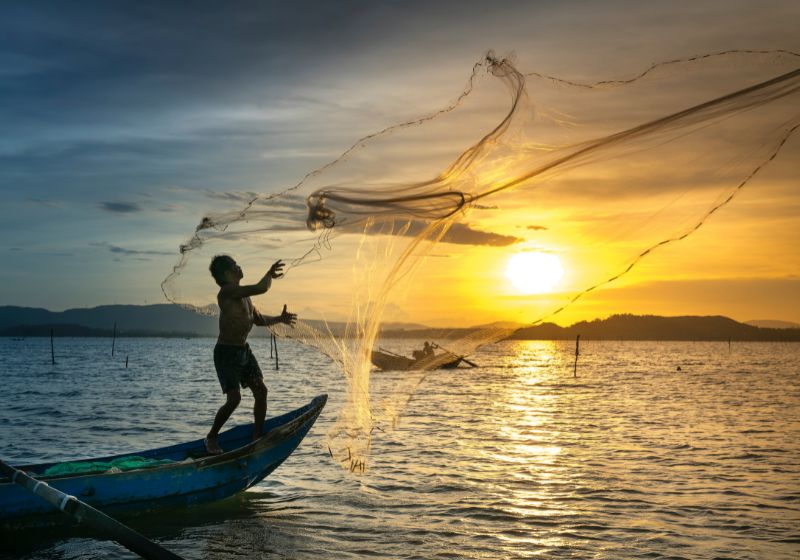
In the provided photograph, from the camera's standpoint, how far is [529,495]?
1282cm

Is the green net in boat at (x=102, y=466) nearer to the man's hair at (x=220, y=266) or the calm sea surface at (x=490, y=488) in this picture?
the calm sea surface at (x=490, y=488)

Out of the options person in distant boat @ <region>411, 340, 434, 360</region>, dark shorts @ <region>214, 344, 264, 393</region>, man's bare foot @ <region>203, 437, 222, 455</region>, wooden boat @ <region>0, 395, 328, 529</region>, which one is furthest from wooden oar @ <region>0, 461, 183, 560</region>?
person in distant boat @ <region>411, 340, 434, 360</region>

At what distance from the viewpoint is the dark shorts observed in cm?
997

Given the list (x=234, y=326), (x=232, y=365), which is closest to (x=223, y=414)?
(x=232, y=365)

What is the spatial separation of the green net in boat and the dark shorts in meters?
1.39

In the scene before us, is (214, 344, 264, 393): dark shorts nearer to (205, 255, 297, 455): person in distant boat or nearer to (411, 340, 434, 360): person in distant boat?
(205, 255, 297, 455): person in distant boat

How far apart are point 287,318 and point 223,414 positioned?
1.58m

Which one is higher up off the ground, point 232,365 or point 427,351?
point 427,351

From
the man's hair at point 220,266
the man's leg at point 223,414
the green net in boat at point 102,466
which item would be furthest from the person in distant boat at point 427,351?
the green net in boat at point 102,466

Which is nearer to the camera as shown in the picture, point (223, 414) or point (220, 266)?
point (220, 266)

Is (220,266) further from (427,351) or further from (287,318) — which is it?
(427,351)

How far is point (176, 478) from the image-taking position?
1020 cm

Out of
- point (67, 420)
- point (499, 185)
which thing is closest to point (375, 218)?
point (499, 185)

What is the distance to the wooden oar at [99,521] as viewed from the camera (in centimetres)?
627
